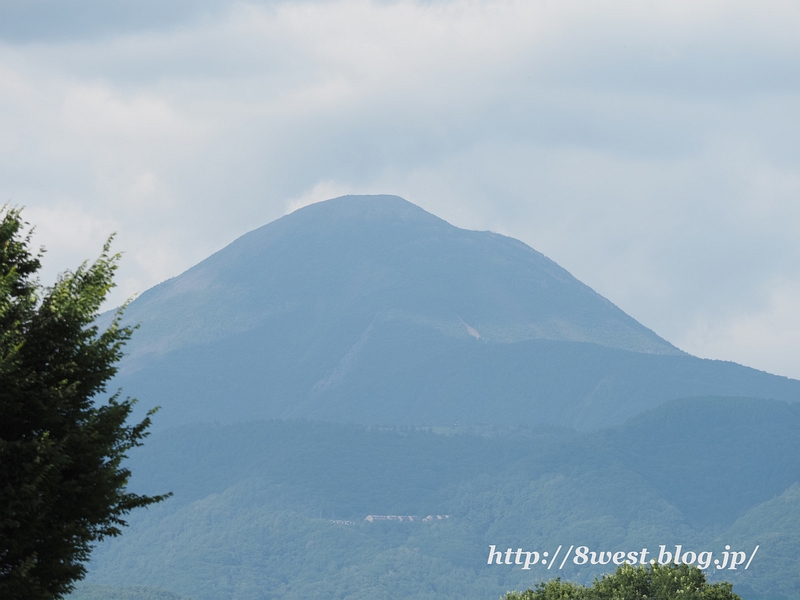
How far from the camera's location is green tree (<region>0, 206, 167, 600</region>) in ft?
65.3

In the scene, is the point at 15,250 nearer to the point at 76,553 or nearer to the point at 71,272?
the point at 71,272

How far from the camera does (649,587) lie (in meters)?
56.6

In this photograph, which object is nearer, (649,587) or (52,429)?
(52,429)

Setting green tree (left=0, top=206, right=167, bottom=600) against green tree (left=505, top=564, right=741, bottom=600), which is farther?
green tree (left=505, top=564, right=741, bottom=600)

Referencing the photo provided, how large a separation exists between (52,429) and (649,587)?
41.4m

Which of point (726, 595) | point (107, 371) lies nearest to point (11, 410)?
point (107, 371)

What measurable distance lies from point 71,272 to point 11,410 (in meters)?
3.35

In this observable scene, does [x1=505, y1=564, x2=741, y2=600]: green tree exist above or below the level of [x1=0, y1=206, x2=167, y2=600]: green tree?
above

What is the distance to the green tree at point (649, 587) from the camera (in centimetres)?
5316

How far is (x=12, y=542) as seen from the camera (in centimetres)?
2023

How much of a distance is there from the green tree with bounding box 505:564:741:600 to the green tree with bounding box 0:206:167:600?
36406 mm

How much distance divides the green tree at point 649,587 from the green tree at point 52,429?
119 feet

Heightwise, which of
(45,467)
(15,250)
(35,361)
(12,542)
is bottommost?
(12,542)

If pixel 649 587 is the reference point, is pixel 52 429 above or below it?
below
